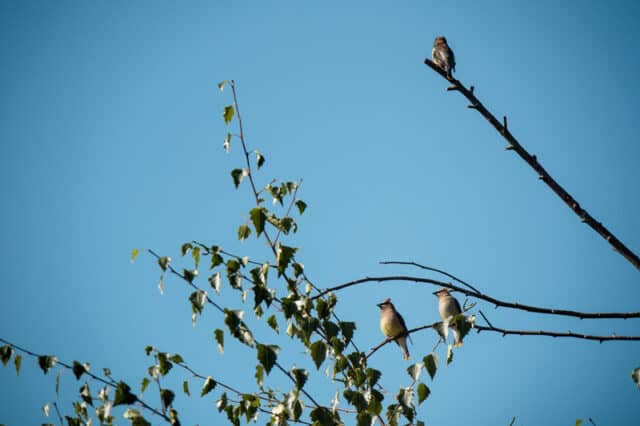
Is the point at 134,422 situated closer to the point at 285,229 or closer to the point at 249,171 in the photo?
the point at 285,229

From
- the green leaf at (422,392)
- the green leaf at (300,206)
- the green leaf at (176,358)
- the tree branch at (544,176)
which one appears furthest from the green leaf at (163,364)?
the tree branch at (544,176)

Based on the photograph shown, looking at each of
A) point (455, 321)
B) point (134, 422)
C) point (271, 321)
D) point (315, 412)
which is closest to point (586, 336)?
point (455, 321)

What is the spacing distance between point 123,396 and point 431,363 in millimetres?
1945

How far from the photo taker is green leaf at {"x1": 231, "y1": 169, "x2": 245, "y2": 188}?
464cm

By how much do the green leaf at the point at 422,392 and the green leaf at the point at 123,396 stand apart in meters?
1.81

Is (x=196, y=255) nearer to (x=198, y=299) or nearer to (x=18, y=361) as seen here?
(x=198, y=299)

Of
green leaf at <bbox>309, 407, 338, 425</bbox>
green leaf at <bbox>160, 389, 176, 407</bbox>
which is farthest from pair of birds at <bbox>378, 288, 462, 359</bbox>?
green leaf at <bbox>160, 389, 176, 407</bbox>

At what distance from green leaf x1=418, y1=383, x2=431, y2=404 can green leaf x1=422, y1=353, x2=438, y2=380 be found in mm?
79

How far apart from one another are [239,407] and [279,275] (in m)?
0.97

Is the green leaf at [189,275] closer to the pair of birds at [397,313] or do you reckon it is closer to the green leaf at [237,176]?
the green leaf at [237,176]

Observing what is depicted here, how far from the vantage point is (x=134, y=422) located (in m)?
3.99

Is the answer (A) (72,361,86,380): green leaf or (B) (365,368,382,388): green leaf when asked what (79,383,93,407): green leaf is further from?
(B) (365,368,382,388): green leaf

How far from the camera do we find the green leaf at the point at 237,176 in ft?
15.2

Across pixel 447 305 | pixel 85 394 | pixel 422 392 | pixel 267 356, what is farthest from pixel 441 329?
pixel 447 305
